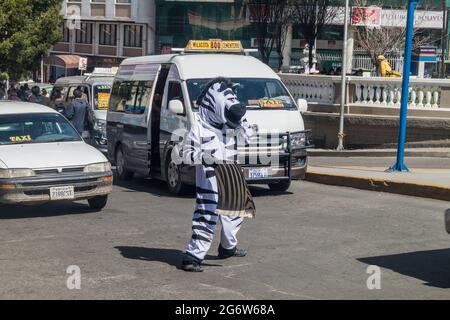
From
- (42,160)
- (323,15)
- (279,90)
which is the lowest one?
(42,160)

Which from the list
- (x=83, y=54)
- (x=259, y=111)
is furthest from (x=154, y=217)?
(x=83, y=54)

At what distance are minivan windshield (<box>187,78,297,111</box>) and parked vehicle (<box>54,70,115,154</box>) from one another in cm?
665

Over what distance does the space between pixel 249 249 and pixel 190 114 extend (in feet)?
15.3

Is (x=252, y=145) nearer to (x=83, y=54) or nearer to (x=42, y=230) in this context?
(x=42, y=230)

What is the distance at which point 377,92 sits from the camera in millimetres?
23203

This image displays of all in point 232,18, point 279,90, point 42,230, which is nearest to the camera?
point 42,230

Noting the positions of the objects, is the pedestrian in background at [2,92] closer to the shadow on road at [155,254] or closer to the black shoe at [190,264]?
the shadow on road at [155,254]

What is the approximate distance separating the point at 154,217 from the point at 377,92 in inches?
477

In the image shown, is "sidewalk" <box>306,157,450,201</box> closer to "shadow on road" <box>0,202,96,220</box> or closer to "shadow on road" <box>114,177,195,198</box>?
"shadow on road" <box>114,177,195,198</box>

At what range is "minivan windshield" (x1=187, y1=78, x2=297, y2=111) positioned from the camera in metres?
14.7

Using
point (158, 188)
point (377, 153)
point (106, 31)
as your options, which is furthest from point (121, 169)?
point (106, 31)

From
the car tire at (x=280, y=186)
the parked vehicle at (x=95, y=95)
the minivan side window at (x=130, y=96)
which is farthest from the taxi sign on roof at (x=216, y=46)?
the parked vehicle at (x=95, y=95)

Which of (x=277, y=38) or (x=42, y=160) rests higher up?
(x=277, y=38)

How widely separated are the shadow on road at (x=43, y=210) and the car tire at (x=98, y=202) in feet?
0.29
